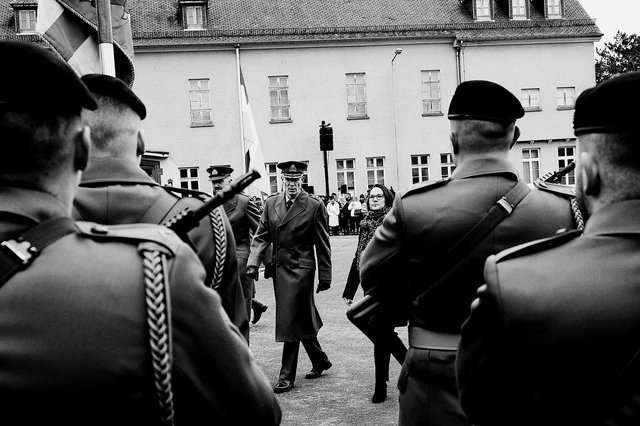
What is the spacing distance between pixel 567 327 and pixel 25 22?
39.5 meters

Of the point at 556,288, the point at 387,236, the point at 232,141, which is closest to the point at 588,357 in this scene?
the point at 556,288

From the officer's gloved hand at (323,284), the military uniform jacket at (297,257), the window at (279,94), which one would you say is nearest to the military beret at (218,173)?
the military uniform jacket at (297,257)

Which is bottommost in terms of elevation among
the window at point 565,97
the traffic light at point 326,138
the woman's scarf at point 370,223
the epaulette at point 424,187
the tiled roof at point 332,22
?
the woman's scarf at point 370,223

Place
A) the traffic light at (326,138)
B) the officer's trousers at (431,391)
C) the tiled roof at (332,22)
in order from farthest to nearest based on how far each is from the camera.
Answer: the tiled roof at (332,22), the traffic light at (326,138), the officer's trousers at (431,391)

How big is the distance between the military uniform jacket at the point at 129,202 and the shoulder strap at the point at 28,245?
108cm

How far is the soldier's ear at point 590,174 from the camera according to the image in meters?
2.21

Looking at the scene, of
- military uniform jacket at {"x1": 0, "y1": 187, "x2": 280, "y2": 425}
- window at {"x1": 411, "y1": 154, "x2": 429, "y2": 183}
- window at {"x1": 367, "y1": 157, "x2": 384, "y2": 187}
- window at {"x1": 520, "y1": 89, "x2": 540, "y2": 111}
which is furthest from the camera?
window at {"x1": 520, "y1": 89, "x2": 540, "y2": 111}

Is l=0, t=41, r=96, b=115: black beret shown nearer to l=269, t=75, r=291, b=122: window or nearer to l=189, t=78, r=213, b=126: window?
l=189, t=78, r=213, b=126: window

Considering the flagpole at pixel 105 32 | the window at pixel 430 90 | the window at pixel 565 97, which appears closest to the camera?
the flagpole at pixel 105 32

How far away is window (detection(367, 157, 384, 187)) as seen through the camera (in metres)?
39.0

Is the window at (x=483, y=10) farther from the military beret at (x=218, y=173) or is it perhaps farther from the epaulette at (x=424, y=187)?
the epaulette at (x=424, y=187)

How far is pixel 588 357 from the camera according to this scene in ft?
6.78

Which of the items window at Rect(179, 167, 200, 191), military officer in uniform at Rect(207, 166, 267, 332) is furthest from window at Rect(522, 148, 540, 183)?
military officer in uniform at Rect(207, 166, 267, 332)

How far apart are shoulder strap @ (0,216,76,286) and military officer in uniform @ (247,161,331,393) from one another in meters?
6.27
